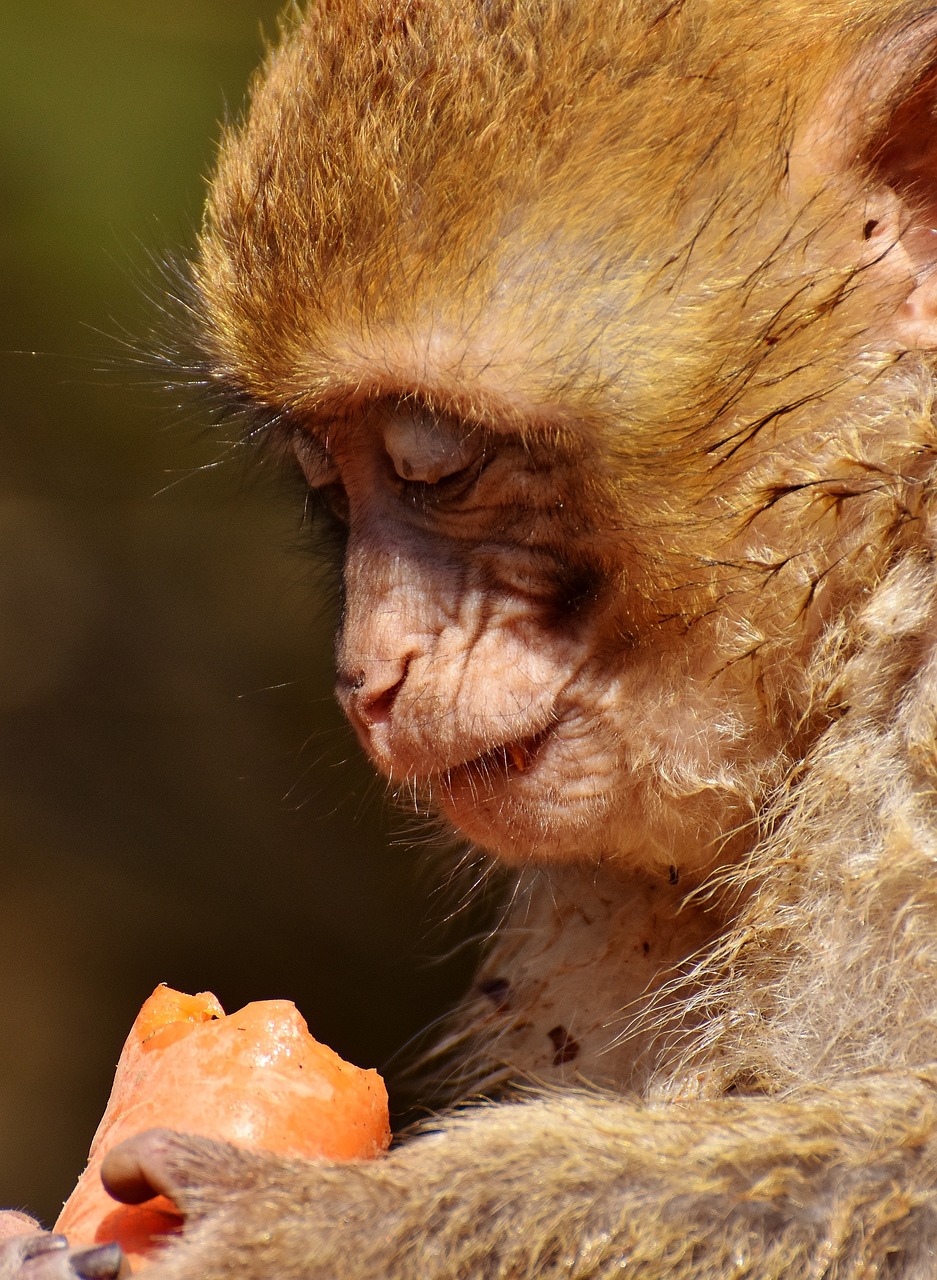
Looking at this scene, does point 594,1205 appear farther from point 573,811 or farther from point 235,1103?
point 573,811

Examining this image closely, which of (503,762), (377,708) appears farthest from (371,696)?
(503,762)

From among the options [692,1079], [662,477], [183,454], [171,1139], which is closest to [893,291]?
[662,477]

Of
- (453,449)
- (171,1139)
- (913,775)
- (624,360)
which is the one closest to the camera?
(171,1139)

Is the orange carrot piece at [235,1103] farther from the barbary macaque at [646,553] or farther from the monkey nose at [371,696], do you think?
the monkey nose at [371,696]

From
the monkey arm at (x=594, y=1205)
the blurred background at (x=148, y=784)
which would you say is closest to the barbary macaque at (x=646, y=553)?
the monkey arm at (x=594, y=1205)

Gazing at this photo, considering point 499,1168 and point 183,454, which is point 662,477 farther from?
point 183,454

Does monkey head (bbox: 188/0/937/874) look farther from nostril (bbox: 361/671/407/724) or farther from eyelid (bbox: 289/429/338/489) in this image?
eyelid (bbox: 289/429/338/489)

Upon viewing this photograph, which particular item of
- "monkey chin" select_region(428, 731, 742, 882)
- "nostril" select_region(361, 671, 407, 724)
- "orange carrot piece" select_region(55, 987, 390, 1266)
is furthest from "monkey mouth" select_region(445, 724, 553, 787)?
"orange carrot piece" select_region(55, 987, 390, 1266)
